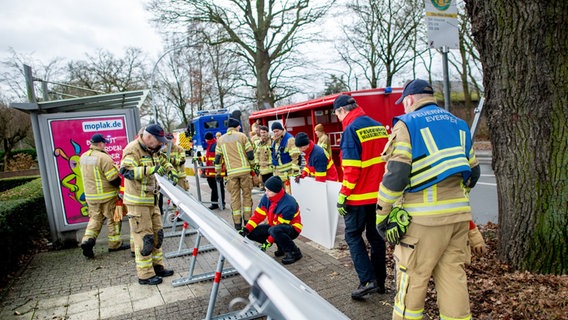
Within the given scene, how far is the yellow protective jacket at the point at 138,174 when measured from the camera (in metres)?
4.68

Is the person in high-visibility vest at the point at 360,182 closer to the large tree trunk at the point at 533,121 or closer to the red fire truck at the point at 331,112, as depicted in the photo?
the large tree trunk at the point at 533,121

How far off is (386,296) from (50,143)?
20.3ft

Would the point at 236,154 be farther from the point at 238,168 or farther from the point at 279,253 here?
the point at 279,253

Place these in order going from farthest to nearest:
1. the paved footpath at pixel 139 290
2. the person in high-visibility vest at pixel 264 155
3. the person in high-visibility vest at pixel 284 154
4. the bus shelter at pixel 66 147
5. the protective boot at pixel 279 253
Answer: the person in high-visibility vest at pixel 264 155
the person in high-visibility vest at pixel 284 154
the bus shelter at pixel 66 147
the protective boot at pixel 279 253
the paved footpath at pixel 139 290

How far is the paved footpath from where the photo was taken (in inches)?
155

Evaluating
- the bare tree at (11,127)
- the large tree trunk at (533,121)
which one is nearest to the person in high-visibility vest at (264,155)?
the large tree trunk at (533,121)

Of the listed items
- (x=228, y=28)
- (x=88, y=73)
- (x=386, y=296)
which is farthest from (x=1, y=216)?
(x=88, y=73)

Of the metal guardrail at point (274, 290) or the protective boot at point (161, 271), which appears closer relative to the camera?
the metal guardrail at point (274, 290)

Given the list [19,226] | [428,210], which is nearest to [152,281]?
[19,226]

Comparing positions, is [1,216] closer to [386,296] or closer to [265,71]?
[386,296]

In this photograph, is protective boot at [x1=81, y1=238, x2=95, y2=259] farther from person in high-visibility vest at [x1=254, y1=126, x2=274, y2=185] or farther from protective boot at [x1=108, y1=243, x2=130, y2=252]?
person in high-visibility vest at [x1=254, y1=126, x2=274, y2=185]

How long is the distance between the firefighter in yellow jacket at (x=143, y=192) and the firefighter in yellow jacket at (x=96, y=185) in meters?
1.53

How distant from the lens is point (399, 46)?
23.8 meters

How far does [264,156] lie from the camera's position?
834 centimetres
